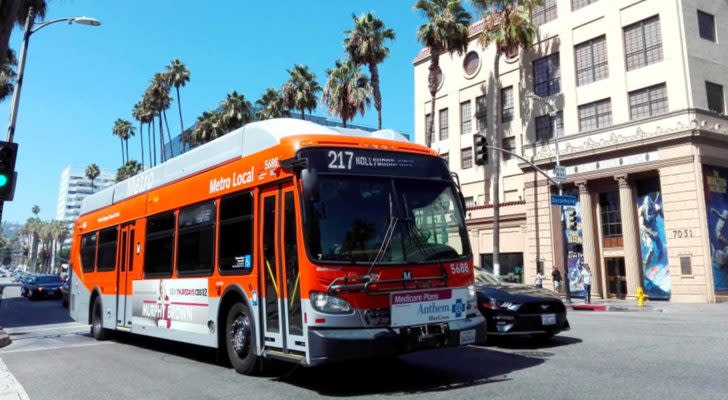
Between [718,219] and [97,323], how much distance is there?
26.4 m

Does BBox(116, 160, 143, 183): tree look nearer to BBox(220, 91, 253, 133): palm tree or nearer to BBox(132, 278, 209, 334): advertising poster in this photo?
BBox(220, 91, 253, 133): palm tree

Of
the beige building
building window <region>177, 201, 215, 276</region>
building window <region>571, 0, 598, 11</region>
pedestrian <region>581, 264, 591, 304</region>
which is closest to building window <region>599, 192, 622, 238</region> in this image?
the beige building

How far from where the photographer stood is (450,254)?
6742 millimetres

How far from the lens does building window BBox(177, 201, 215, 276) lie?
827 centimetres

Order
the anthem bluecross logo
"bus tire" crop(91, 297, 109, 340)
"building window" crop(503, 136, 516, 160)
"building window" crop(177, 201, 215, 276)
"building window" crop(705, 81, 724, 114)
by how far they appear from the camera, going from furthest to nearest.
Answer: "building window" crop(503, 136, 516, 160) < "building window" crop(705, 81, 724, 114) < "bus tire" crop(91, 297, 109, 340) < "building window" crop(177, 201, 215, 276) < the anthem bluecross logo

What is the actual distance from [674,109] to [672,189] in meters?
4.20

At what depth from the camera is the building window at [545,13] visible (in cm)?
3275

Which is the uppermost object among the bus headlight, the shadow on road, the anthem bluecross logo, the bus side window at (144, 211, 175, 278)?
the bus side window at (144, 211, 175, 278)

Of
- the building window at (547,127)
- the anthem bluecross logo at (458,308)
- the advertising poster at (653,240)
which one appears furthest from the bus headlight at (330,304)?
the building window at (547,127)

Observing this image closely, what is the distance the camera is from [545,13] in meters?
33.2

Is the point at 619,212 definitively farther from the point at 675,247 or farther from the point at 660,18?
the point at 660,18

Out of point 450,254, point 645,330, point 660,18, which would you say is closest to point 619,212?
point 660,18

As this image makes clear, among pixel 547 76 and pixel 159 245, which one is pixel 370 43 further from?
pixel 159 245

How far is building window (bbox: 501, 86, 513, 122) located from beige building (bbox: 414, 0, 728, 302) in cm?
8
